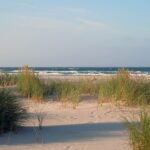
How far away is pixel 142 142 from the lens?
21.8 ft


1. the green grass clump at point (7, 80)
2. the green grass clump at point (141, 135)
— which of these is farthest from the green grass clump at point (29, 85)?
the green grass clump at point (141, 135)

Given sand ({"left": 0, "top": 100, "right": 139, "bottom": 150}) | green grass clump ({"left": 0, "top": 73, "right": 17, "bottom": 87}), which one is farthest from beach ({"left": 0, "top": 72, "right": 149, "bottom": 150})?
green grass clump ({"left": 0, "top": 73, "right": 17, "bottom": 87})

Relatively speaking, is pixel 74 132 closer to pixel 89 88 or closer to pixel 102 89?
pixel 102 89

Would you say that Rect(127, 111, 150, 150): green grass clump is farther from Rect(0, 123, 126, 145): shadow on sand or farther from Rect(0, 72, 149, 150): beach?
Rect(0, 123, 126, 145): shadow on sand

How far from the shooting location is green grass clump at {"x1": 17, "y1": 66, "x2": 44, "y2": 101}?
15.8 meters

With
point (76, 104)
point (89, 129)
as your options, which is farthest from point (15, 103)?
point (76, 104)

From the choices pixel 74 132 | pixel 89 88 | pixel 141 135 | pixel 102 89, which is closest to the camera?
pixel 141 135

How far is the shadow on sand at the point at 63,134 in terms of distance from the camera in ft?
27.6

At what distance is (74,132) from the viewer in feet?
30.1

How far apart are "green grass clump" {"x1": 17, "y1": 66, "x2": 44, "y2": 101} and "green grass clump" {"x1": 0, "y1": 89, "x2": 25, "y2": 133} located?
234 inches

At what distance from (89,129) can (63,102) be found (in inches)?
196

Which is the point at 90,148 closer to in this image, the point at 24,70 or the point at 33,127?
the point at 33,127

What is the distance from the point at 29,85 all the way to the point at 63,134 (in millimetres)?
7869

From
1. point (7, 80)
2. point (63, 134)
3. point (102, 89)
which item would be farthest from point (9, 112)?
point (7, 80)
